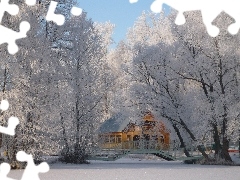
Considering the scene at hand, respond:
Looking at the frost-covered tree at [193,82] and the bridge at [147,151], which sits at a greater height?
the frost-covered tree at [193,82]

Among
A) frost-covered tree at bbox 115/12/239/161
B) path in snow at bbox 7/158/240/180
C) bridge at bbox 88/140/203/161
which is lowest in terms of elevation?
path in snow at bbox 7/158/240/180

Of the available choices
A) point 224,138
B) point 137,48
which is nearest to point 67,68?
point 137,48

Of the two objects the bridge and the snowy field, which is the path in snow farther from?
the bridge

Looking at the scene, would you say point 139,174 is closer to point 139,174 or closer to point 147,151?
point 139,174

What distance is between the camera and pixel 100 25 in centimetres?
4719

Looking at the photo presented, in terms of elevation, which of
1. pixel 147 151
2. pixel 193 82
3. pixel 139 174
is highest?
pixel 193 82

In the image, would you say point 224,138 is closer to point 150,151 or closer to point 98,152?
point 150,151

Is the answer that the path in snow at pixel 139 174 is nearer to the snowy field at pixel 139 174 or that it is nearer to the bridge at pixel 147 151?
the snowy field at pixel 139 174

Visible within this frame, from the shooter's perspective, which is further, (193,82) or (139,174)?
(193,82)

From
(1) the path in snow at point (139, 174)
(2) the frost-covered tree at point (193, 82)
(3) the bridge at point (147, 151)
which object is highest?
(2) the frost-covered tree at point (193, 82)

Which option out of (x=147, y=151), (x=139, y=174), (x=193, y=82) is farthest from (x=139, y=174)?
(x=193, y=82)

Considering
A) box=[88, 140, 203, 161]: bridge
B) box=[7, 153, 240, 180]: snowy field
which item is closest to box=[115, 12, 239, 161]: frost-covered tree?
box=[88, 140, 203, 161]: bridge

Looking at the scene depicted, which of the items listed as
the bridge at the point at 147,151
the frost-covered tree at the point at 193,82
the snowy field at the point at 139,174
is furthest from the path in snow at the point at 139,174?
the bridge at the point at 147,151

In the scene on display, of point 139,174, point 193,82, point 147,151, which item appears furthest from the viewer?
point 147,151
